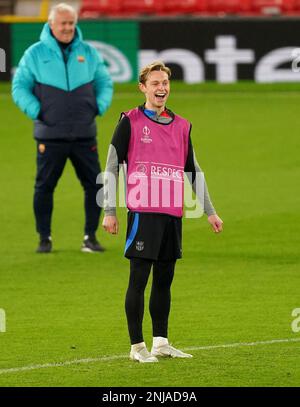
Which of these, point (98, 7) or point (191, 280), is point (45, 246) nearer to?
point (191, 280)

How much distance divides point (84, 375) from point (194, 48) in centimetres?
1679

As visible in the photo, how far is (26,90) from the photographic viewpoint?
14.8m

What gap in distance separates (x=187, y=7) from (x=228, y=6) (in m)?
0.85

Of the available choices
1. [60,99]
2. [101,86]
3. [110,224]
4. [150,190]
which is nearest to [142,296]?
[110,224]

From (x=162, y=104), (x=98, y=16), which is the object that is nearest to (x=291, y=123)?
(x=98, y=16)

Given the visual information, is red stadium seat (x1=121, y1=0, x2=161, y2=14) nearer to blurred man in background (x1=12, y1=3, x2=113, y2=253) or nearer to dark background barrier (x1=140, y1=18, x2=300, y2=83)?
dark background barrier (x1=140, y1=18, x2=300, y2=83)

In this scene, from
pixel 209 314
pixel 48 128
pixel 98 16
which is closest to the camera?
pixel 209 314

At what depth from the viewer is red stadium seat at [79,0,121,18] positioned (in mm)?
28938

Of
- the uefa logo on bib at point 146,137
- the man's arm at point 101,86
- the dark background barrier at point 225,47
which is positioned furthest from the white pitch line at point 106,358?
the dark background barrier at point 225,47

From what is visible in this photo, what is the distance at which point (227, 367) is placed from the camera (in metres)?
9.49

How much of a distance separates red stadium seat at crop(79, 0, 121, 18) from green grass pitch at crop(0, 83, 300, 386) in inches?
202

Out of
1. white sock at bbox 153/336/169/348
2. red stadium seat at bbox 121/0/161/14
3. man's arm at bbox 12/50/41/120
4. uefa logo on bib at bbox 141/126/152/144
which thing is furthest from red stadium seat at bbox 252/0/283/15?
white sock at bbox 153/336/169/348
